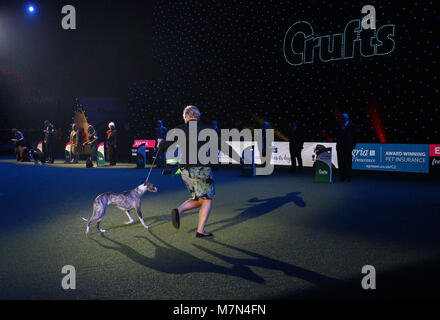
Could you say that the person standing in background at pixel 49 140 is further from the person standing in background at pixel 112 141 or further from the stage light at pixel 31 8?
the stage light at pixel 31 8

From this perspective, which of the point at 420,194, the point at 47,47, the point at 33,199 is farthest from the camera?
the point at 47,47

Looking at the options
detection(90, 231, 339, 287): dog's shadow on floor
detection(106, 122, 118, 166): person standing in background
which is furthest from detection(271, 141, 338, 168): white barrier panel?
detection(90, 231, 339, 287): dog's shadow on floor

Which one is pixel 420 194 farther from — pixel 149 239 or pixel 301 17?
pixel 301 17

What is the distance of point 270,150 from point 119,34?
15.8 meters

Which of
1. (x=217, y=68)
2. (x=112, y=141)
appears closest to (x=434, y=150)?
(x=112, y=141)

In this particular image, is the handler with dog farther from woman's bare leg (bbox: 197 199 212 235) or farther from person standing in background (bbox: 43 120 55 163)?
person standing in background (bbox: 43 120 55 163)

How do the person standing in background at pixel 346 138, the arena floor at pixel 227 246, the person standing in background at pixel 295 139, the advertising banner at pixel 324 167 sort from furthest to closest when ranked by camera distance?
the person standing in background at pixel 295 139 → the advertising banner at pixel 324 167 → the person standing in background at pixel 346 138 → the arena floor at pixel 227 246

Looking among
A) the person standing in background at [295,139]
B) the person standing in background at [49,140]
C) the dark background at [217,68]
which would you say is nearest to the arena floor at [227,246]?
the person standing in background at [295,139]

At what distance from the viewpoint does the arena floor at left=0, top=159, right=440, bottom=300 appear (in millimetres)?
3906

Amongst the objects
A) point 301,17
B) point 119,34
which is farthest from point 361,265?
point 119,34

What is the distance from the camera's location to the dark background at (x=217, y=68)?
17422 mm

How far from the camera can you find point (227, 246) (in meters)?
5.48

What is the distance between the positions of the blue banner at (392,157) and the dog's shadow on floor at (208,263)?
11.6m
